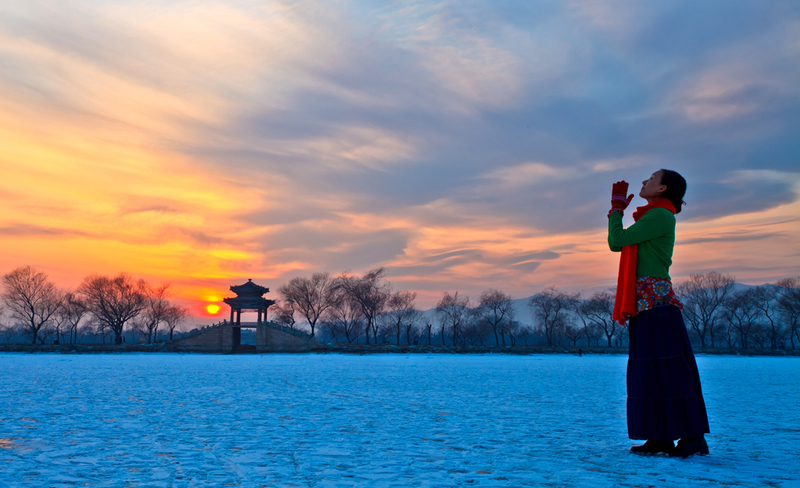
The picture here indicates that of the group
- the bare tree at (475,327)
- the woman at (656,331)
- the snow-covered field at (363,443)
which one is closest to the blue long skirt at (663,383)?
the woman at (656,331)

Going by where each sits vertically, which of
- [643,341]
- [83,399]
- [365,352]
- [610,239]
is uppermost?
[610,239]

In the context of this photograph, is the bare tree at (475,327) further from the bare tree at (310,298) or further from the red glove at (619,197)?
the red glove at (619,197)

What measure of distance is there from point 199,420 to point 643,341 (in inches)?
188

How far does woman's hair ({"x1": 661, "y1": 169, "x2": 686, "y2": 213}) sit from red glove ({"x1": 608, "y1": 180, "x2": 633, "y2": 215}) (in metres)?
0.30

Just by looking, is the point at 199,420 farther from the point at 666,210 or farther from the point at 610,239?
the point at 666,210

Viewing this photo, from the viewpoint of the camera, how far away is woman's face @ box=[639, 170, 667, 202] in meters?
4.32

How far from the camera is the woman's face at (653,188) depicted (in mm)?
4316

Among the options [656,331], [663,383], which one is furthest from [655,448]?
[656,331]

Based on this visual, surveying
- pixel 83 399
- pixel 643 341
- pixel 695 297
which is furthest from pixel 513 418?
pixel 695 297

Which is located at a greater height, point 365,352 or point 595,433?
point 595,433

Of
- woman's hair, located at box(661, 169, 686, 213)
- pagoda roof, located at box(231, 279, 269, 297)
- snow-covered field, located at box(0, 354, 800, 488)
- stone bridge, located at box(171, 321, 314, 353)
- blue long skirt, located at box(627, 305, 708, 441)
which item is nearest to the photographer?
snow-covered field, located at box(0, 354, 800, 488)

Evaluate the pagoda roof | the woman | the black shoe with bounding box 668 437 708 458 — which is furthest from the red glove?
the pagoda roof

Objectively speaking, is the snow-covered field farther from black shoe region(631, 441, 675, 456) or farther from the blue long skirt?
the blue long skirt

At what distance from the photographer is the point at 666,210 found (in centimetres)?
416
